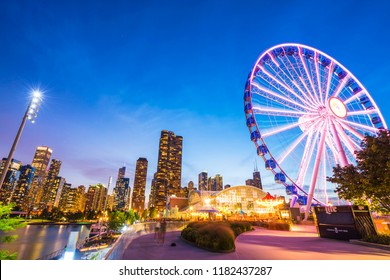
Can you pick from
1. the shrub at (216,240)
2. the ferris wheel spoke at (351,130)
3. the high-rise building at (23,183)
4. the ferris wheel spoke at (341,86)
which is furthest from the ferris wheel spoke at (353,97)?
the high-rise building at (23,183)

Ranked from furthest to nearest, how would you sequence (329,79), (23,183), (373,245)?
1. (23,183)
2. (329,79)
3. (373,245)

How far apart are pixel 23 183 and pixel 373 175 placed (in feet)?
777

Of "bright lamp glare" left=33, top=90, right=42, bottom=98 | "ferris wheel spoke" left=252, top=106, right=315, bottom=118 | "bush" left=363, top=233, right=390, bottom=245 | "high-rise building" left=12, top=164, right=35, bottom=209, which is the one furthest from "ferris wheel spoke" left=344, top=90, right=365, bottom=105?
"high-rise building" left=12, top=164, right=35, bottom=209

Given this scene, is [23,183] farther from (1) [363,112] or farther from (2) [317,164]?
(1) [363,112]

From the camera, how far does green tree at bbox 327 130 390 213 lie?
11.2m

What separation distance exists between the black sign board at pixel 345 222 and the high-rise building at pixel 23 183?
733 feet

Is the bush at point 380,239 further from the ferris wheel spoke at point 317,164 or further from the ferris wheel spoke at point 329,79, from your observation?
the ferris wheel spoke at point 329,79

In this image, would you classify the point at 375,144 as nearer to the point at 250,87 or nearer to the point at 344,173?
the point at 344,173

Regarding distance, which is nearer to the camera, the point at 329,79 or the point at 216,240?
the point at 216,240

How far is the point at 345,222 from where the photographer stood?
1404 centimetres

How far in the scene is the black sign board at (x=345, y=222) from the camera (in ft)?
43.0

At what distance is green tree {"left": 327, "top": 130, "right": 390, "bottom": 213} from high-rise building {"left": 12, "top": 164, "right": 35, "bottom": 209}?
22594 cm

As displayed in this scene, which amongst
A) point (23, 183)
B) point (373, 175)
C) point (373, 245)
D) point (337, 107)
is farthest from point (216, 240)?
point (23, 183)
